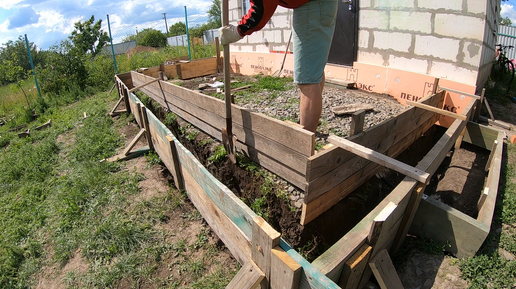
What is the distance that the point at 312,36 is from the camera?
2.49m

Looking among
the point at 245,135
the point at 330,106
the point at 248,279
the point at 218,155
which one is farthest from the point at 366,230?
the point at 330,106

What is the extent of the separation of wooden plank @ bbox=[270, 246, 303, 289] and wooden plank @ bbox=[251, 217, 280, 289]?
0.13ft

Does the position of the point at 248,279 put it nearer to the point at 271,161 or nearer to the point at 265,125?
the point at 271,161

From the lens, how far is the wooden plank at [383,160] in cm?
198

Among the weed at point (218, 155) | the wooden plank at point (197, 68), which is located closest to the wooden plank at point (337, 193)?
the weed at point (218, 155)

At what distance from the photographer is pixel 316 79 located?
8.32ft

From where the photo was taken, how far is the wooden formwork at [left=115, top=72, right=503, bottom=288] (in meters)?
1.54

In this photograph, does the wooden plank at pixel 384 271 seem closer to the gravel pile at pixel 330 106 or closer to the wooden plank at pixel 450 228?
the wooden plank at pixel 450 228

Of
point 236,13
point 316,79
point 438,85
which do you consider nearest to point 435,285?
point 316,79

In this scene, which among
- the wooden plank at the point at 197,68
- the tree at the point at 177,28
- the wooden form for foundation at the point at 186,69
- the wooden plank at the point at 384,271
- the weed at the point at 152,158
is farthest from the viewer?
the tree at the point at 177,28

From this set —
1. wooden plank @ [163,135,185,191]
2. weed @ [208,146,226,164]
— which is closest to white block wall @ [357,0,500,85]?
weed @ [208,146,226,164]

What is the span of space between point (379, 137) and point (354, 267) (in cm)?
148

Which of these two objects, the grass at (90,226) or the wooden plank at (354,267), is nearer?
the wooden plank at (354,267)

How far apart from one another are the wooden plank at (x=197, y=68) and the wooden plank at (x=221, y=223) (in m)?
5.69
